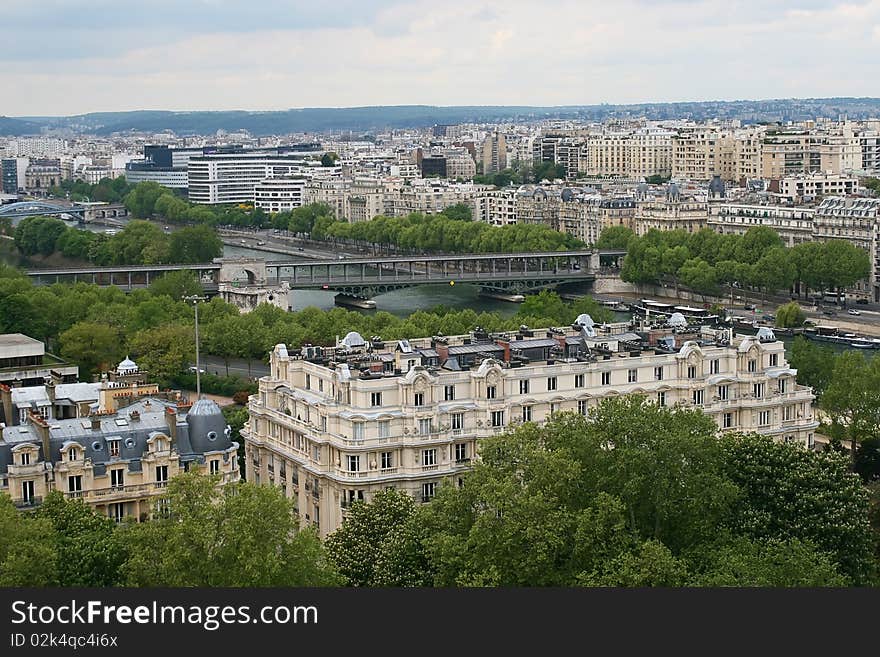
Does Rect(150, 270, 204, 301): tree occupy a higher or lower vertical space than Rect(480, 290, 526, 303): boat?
higher

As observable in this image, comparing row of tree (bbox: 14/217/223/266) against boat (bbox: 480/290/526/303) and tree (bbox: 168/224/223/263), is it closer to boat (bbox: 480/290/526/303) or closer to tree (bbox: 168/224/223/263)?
tree (bbox: 168/224/223/263)

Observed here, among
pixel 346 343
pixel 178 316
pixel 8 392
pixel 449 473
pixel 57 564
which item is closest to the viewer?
pixel 57 564

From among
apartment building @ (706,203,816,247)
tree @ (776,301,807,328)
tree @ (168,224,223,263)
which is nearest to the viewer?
tree @ (776,301,807,328)

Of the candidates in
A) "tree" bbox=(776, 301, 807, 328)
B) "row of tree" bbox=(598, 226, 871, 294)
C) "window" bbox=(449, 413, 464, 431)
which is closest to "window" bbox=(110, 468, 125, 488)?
"window" bbox=(449, 413, 464, 431)

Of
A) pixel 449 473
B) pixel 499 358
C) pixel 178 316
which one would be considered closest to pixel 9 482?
pixel 449 473

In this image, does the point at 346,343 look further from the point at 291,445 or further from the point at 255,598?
the point at 255,598

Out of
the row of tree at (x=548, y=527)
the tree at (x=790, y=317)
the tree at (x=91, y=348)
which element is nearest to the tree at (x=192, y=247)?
the tree at (x=790, y=317)
